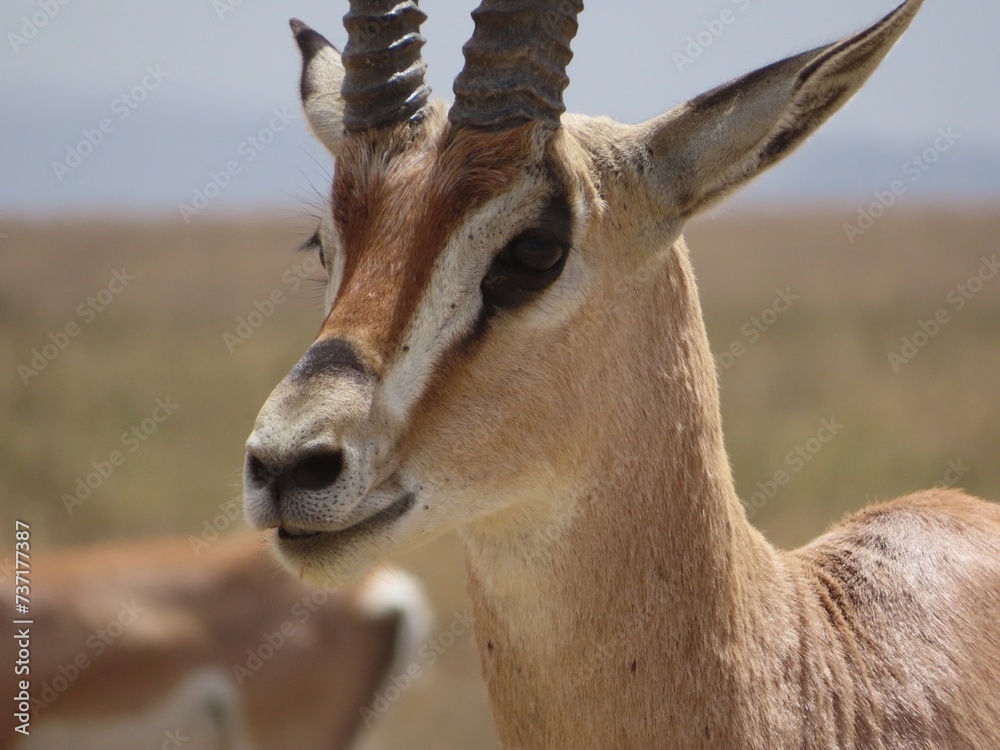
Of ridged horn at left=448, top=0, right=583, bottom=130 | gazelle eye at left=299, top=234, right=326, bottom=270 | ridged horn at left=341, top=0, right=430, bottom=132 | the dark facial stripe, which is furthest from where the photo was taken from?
gazelle eye at left=299, top=234, right=326, bottom=270

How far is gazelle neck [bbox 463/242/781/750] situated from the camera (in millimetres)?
3547

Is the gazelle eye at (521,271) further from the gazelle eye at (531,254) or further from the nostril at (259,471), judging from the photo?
the nostril at (259,471)

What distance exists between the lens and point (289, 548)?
10.8ft

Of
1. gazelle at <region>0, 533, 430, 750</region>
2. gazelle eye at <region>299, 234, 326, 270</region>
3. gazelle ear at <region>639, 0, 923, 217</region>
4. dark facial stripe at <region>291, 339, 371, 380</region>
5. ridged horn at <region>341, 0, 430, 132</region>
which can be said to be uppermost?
ridged horn at <region>341, 0, 430, 132</region>

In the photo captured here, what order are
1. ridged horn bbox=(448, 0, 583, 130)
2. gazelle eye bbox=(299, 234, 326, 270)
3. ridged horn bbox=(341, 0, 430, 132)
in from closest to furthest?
ridged horn bbox=(448, 0, 583, 130)
ridged horn bbox=(341, 0, 430, 132)
gazelle eye bbox=(299, 234, 326, 270)

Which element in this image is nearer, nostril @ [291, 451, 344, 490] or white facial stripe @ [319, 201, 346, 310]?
nostril @ [291, 451, 344, 490]

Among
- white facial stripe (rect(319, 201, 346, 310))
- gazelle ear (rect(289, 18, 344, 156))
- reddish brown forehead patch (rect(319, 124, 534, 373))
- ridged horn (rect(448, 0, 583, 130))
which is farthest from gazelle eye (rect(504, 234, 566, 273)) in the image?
gazelle ear (rect(289, 18, 344, 156))

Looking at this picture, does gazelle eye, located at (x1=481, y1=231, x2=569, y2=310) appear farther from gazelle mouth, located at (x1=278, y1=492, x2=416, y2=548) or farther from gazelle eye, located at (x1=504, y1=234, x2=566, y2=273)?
gazelle mouth, located at (x1=278, y1=492, x2=416, y2=548)

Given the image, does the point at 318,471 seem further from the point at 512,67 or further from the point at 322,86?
the point at 322,86

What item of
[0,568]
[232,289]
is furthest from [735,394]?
[232,289]

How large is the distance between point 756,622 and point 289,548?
1.61 metres

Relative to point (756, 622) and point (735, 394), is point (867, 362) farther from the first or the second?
point (756, 622)

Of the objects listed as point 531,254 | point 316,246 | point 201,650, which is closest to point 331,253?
point 316,246

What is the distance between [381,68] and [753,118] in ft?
4.47
